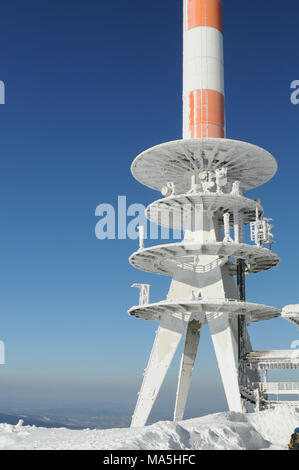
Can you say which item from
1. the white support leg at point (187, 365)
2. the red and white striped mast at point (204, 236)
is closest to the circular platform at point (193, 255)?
the red and white striped mast at point (204, 236)

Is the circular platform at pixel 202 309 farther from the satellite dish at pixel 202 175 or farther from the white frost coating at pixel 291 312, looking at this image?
the satellite dish at pixel 202 175

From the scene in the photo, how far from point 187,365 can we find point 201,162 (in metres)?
17.8

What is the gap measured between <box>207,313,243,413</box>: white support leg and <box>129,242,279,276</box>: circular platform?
4509 mm

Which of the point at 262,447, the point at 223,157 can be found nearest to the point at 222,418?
the point at 262,447

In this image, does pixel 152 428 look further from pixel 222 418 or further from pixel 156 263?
pixel 156 263

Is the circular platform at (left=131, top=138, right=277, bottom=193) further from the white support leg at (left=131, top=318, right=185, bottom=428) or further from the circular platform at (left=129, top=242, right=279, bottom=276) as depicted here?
the white support leg at (left=131, top=318, right=185, bottom=428)

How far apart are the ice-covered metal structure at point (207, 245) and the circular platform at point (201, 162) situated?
9 centimetres

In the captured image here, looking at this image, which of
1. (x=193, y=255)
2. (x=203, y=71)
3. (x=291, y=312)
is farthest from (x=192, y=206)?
(x=203, y=71)

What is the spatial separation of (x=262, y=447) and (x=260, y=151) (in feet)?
83.7

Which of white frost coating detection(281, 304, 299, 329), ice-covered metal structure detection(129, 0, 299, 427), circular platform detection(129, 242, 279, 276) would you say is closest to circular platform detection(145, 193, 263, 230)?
ice-covered metal structure detection(129, 0, 299, 427)

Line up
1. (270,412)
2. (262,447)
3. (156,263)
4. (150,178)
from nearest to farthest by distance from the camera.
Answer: (262,447) → (270,412) → (156,263) → (150,178)

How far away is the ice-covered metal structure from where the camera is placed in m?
44.3

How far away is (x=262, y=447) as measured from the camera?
2877 cm
